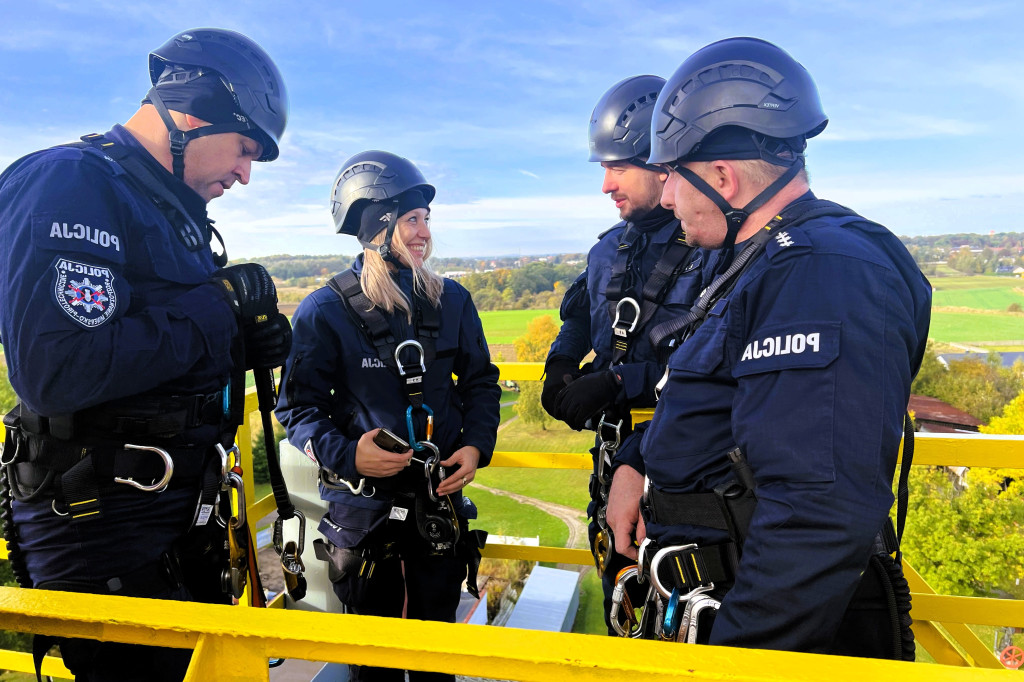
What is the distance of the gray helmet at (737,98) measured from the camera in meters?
1.64

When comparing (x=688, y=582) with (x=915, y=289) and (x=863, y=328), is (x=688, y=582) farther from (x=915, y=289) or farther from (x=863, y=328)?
(x=915, y=289)

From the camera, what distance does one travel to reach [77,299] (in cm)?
169

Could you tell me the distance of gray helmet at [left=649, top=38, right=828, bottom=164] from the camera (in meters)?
1.64

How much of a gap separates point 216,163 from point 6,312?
864mm

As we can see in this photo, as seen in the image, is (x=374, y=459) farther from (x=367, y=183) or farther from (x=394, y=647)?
(x=394, y=647)

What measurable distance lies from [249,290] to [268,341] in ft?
0.70

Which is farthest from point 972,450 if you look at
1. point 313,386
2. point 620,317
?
point 313,386

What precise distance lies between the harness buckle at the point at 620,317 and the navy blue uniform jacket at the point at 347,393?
0.75 m

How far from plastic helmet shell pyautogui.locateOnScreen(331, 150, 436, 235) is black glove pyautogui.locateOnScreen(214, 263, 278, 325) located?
0.87 meters

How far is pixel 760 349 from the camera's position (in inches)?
54.4

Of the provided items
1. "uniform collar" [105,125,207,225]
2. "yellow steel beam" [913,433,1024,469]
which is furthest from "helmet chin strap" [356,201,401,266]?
"yellow steel beam" [913,433,1024,469]

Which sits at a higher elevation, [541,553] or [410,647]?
[410,647]

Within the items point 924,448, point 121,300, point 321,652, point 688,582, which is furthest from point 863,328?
point 121,300

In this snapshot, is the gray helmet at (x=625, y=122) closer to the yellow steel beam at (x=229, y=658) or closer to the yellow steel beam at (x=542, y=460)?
the yellow steel beam at (x=542, y=460)
